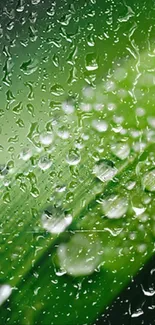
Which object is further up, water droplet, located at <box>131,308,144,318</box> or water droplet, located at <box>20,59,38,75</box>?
water droplet, located at <box>20,59,38,75</box>

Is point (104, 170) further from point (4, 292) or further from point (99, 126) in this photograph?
point (4, 292)

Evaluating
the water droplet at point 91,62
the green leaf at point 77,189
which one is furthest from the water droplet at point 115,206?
the water droplet at point 91,62

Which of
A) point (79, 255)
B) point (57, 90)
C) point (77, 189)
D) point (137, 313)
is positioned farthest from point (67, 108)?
point (137, 313)

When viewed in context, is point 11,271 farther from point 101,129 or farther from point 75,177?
point 101,129

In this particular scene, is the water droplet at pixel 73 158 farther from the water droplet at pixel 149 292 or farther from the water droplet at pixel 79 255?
the water droplet at pixel 149 292

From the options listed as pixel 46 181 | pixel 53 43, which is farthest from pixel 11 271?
pixel 53 43

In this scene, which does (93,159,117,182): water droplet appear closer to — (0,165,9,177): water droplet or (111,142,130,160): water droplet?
(111,142,130,160): water droplet

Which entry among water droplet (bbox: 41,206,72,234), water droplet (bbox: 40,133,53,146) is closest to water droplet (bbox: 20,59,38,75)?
water droplet (bbox: 40,133,53,146)
